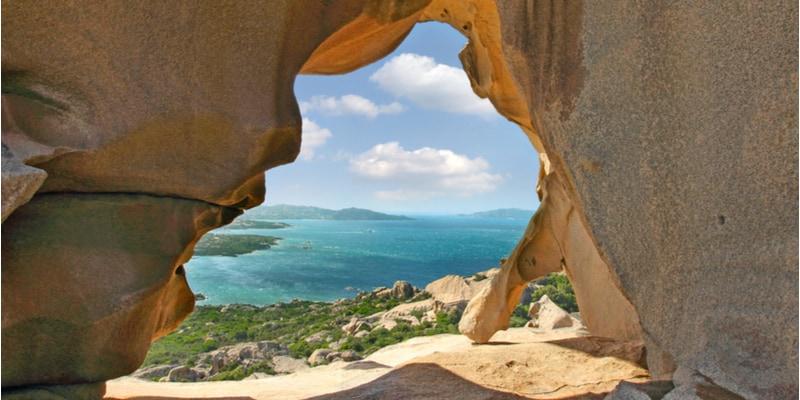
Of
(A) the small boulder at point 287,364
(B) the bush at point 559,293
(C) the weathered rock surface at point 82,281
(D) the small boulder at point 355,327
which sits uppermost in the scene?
(C) the weathered rock surface at point 82,281

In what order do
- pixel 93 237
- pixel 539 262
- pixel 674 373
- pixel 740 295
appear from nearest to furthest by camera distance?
pixel 740 295 → pixel 674 373 → pixel 93 237 → pixel 539 262

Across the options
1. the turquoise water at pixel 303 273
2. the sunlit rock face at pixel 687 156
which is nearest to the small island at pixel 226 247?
the turquoise water at pixel 303 273

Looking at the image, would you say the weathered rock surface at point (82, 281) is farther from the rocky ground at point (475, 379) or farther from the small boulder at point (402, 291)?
the small boulder at point (402, 291)

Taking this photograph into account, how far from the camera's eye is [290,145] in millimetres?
4066

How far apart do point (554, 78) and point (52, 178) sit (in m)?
3.21

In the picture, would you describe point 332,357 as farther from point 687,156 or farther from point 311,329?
point 687,156

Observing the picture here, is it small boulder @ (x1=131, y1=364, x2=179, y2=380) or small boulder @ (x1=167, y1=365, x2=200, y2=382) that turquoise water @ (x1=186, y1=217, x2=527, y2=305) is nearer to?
small boulder @ (x1=131, y1=364, x2=179, y2=380)

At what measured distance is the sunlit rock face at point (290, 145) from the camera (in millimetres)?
2910

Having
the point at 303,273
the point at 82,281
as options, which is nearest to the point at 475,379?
the point at 82,281

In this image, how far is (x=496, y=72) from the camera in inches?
257

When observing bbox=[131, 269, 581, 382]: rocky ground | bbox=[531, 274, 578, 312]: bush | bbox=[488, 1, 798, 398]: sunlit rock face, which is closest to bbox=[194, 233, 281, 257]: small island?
bbox=[131, 269, 581, 382]: rocky ground

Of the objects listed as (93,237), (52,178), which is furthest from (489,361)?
(52,178)

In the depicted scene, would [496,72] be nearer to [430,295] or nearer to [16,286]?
[16,286]

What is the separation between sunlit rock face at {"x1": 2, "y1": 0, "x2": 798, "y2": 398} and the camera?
9.55ft
